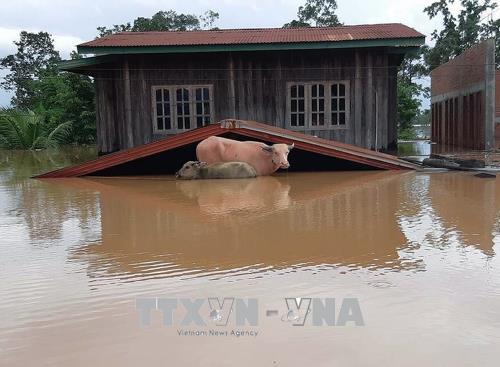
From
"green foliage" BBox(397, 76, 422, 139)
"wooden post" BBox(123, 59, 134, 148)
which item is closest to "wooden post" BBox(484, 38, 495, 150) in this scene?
"wooden post" BBox(123, 59, 134, 148)

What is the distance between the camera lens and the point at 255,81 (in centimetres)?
1538

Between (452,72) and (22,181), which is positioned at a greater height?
(452,72)

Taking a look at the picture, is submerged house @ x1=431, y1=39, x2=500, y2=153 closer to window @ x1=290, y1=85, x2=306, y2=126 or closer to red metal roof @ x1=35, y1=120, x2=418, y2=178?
A: window @ x1=290, y1=85, x2=306, y2=126

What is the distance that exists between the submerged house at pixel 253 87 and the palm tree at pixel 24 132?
444 inches

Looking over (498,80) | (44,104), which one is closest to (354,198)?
(498,80)

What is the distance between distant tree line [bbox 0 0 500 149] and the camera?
86.2 feet

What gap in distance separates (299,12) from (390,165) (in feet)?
130

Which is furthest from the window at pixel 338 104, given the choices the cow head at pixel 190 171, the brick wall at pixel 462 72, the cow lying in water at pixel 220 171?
the cow head at pixel 190 171

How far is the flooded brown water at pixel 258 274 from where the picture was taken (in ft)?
9.80

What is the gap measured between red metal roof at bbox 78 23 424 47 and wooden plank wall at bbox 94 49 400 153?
0.44 metres

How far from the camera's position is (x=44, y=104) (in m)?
32.5

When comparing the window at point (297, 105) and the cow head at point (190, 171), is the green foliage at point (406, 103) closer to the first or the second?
the window at point (297, 105)

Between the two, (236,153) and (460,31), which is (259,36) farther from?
(460,31)

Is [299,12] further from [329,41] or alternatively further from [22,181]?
[22,181]
